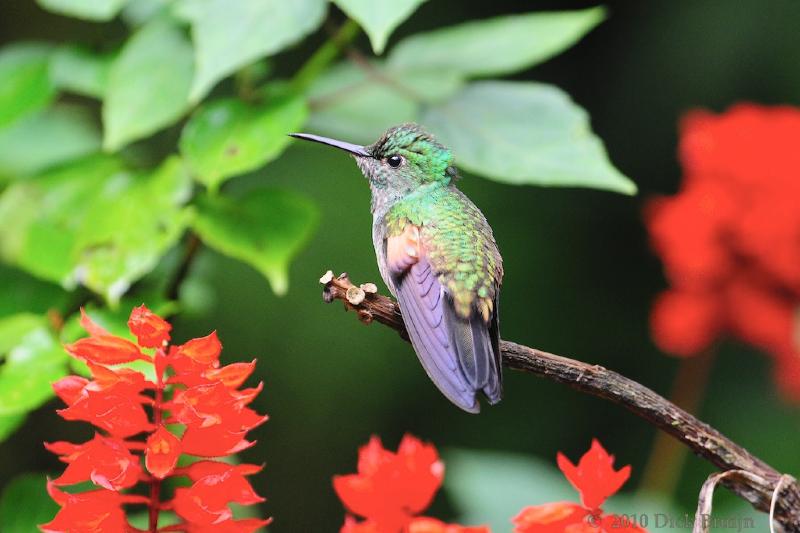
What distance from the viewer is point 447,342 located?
1.22 meters

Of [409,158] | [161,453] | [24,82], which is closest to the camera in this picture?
[161,453]

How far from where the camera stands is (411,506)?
103 cm

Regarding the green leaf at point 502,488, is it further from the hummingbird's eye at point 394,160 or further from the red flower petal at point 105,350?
the red flower petal at point 105,350

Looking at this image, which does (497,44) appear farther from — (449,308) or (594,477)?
(594,477)

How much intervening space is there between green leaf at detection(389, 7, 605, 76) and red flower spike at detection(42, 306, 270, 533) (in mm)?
972

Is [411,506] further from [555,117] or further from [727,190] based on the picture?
[727,190]

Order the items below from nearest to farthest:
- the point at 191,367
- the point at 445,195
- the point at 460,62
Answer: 1. the point at 191,367
2. the point at 445,195
3. the point at 460,62

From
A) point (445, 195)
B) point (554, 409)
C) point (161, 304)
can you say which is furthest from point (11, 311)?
point (554, 409)

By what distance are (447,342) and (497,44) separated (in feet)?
2.66

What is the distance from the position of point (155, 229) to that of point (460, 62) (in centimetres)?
61

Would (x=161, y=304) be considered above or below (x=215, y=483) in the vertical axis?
below

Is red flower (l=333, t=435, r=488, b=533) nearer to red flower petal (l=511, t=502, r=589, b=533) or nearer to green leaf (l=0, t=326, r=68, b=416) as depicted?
red flower petal (l=511, t=502, r=589, b=533)

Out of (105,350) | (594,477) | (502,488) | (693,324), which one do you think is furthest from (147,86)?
(693,324)

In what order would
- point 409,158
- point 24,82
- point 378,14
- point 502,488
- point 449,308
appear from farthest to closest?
point 502,488, point 24,82, point 409,158, point 378,14, point 449,308
